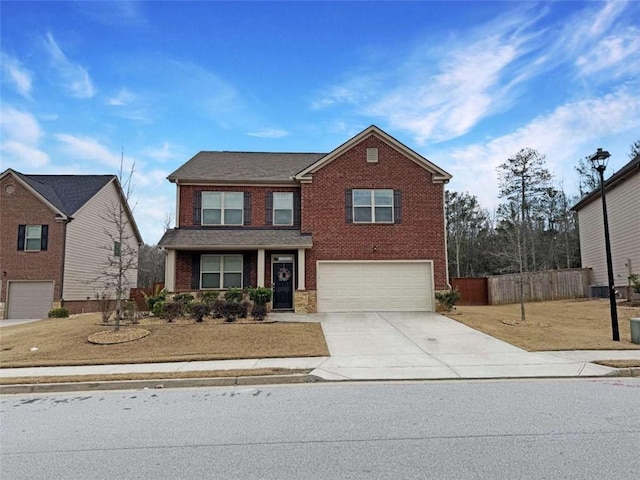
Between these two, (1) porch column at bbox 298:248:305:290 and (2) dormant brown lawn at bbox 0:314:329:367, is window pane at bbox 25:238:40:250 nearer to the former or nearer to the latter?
(2) dormant brown lawn at bbox 0:314:329:367

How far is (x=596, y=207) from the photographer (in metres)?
Result: 26.8

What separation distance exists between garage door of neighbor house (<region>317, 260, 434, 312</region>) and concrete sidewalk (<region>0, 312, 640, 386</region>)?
5.08 m

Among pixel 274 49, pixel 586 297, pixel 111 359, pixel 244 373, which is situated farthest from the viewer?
pixel 586 297

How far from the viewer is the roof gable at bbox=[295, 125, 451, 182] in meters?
19.1

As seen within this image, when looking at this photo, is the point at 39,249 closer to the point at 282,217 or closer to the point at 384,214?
the point at 282,217

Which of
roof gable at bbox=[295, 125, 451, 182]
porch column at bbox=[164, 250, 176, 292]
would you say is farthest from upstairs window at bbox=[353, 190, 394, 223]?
porch column at bbox=[164, 250, 176, 292]

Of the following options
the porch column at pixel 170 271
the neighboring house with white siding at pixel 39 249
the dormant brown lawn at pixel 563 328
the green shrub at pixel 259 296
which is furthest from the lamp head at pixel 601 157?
the neighboring house with white siding at pixel 39 249

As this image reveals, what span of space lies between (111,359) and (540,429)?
30.2 ft

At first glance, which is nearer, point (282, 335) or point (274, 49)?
point (282, 335)

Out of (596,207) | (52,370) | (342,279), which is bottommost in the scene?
(52,370)

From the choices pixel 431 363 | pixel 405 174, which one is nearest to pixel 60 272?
pixel 405 174

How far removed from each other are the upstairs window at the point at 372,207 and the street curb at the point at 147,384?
37.6 feet

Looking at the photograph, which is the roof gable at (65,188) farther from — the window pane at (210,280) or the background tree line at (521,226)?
the background tree line at (521,226)

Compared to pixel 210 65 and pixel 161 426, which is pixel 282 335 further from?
pixel 210 65
